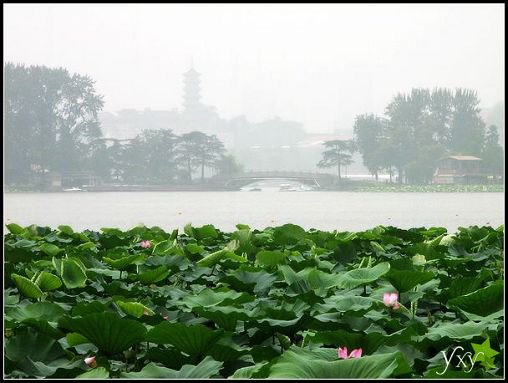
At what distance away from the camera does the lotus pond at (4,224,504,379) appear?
0.85 m

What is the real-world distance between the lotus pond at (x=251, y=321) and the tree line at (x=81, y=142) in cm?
550

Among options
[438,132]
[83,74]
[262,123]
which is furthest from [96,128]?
[438,132]

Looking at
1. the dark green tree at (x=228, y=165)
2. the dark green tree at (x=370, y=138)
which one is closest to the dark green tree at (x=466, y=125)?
the dark green tree at (x=370, y=138)

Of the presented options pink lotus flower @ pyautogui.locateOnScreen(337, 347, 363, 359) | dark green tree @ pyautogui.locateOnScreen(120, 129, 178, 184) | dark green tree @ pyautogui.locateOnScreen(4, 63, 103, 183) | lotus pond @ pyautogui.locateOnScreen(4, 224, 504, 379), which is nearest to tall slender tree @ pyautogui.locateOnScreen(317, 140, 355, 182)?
dark green tree @ pyautogui.locateOnScreen(120, 129, 178, 184)

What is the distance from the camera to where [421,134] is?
24.9ft

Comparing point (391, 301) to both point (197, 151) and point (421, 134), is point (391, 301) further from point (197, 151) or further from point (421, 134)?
point (197, 151)

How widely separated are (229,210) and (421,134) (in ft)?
9.32

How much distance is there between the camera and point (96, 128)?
24.4ft

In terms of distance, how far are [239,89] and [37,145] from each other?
2264mm

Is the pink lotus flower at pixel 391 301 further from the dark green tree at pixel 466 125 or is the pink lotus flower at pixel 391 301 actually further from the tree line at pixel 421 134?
the dark green tree at pixel 466 125

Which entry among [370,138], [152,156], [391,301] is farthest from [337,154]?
[391,301]

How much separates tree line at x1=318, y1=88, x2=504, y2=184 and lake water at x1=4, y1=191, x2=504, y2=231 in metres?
0.61

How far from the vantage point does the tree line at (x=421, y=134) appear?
754cm

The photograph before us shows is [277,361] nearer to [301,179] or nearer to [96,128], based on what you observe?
[96,128]
